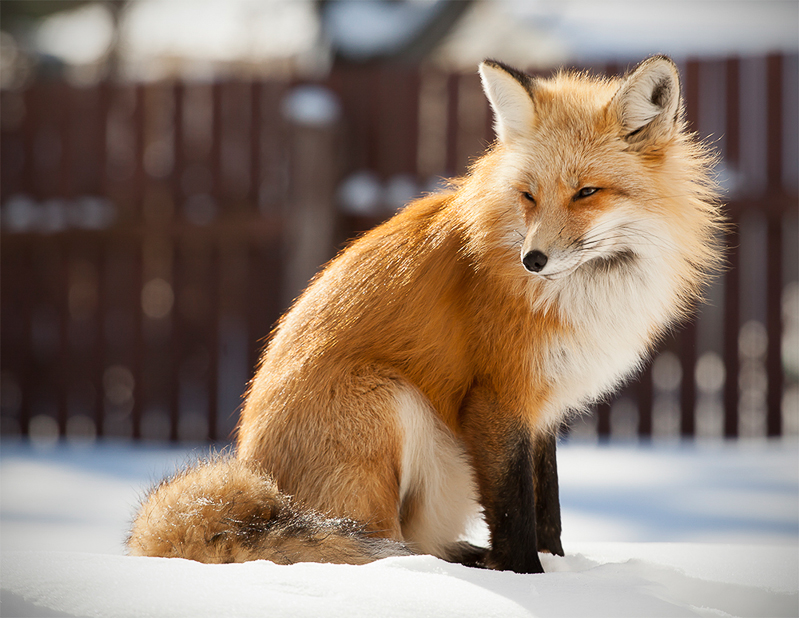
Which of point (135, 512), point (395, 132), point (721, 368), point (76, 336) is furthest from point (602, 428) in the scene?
point (76, 336)

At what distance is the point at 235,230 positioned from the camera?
663cm

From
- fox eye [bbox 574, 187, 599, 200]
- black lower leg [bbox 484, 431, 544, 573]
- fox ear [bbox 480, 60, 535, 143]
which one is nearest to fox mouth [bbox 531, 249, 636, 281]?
fox eye [bbox 574, 187, 599, 200]

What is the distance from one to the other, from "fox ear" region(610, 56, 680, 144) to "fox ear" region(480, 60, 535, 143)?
0.98 ft

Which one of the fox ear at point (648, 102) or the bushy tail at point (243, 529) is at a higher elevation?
the fox ear at point (648, 102)

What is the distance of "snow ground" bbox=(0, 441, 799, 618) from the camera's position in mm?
1701

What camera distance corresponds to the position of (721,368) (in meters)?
6.32

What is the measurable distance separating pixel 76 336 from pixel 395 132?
A: 3.99m

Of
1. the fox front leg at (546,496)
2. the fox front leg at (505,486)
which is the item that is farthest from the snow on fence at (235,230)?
the fox front leg at (505,486)

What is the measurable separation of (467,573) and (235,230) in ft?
17.1

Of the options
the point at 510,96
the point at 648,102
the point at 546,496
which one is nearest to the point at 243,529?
the point at 546,496

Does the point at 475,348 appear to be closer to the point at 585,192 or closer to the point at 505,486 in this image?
the point at 505,486

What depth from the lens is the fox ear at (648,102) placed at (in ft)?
7.33

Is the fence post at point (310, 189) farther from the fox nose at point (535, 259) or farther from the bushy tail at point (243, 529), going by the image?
the fox nose at point (535, 259)

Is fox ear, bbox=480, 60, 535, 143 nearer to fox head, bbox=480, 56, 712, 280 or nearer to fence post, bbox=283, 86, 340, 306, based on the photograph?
fox head, bbox=480, 56, 712, 280
